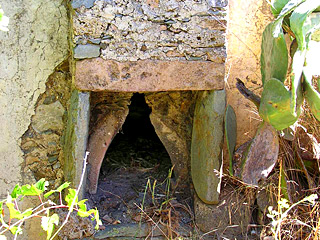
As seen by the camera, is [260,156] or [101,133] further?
[101,133]

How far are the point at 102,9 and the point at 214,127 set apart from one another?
1007mm

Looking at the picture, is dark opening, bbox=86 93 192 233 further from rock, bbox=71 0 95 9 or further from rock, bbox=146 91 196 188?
rock, bbox=71 0 95 9

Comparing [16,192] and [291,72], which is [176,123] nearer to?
[291,72]

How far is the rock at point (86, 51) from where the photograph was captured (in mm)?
2826

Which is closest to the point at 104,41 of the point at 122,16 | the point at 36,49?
the point at 122,16

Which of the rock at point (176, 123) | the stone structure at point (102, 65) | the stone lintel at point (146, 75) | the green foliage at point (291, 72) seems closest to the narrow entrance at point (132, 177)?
the rock at point (176, 123)

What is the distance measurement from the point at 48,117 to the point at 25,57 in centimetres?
42

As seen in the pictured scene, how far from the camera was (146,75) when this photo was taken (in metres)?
2.92

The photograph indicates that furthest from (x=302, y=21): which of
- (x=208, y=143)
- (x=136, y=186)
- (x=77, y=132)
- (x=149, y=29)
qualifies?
(x=136, y=186)

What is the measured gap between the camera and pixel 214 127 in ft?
10.2

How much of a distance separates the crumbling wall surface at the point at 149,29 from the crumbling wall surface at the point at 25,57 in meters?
0.40

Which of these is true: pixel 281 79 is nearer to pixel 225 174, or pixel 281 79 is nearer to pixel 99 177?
pixel 225 174

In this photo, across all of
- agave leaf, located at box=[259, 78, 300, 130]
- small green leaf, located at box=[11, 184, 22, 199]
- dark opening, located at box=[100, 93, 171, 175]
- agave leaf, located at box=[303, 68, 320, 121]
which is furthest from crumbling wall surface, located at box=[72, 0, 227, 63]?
small green leaf, located at box=[11, 184, 22, 199]

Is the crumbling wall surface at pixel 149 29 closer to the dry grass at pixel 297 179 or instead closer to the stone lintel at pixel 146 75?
the stone lintel at pixel 146 75
